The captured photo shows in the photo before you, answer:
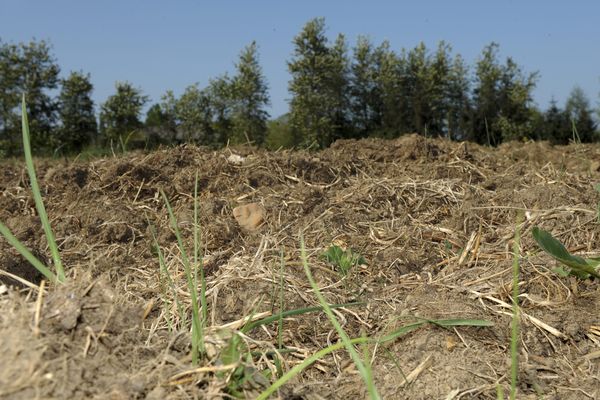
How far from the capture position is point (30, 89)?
554 inches

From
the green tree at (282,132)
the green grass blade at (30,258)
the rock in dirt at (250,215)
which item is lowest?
the rock in dirt at (250,215)

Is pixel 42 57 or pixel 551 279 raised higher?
pixel 42 57

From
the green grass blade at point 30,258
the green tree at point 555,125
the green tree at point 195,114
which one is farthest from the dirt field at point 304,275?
the green tree at point 555,125

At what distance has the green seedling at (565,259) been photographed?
93.4 inches

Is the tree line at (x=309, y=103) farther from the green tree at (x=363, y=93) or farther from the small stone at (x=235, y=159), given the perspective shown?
the small stone at (x=235, y=159)

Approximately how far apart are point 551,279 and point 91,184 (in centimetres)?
273

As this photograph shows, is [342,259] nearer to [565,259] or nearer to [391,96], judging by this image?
[565,259]

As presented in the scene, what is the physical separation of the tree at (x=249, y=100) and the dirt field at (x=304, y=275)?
9522 millimetres

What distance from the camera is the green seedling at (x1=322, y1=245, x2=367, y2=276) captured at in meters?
2.71

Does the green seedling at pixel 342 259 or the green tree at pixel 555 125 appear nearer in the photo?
the green seedling at pixel 342 259

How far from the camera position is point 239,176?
403cm

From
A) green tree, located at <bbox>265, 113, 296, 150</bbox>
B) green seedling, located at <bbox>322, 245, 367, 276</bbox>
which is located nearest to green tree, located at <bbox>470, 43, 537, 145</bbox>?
green tree, located at <bbox>265, 113, 296, 150</bbox>

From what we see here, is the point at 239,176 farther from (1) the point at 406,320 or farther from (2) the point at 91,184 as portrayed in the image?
(1) the point at 406,320

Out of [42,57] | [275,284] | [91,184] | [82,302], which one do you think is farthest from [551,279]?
[42,57]
